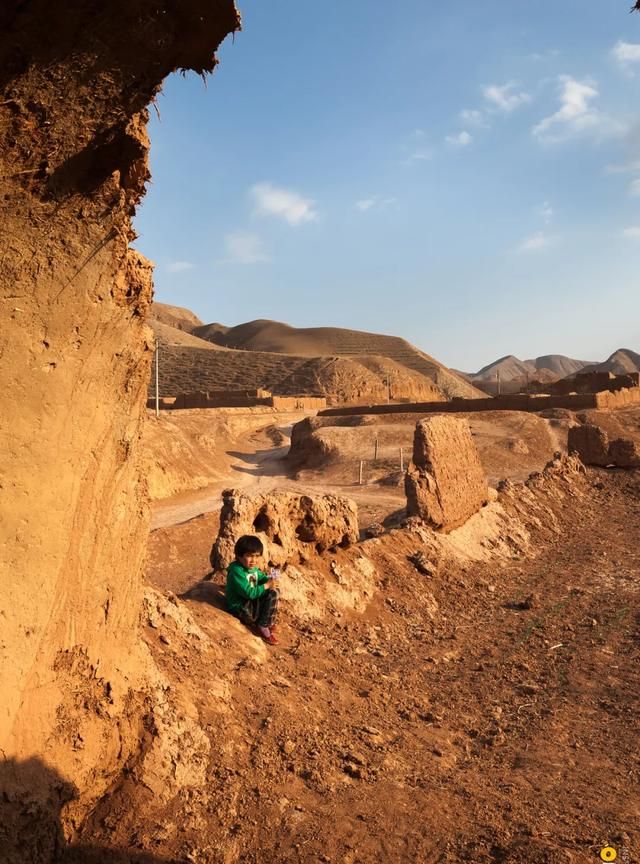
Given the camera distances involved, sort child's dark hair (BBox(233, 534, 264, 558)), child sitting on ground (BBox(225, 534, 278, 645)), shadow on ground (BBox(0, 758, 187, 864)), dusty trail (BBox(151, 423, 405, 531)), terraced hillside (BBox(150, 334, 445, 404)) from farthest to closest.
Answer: terraced hillside (BBox(150, 334, 445, 404))
dusty trail (BBox(151, 423, 405, 531))
child sitting on ground (BBox(225, 534, 278, 645))
child's dark hair (BBox(233, 534, 264, 558))
shadow on ground (BBox(0, 758, 187, 864))

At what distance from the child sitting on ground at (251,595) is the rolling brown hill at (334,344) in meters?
73.7

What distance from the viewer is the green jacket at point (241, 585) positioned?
19.1 feet

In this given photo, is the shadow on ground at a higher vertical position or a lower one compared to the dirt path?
higher

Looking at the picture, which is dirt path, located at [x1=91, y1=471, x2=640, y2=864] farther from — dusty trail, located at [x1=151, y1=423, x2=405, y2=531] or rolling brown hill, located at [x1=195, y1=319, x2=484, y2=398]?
rolling brown hill, located at [x1=195, y1=319, x2=484, y2=398]

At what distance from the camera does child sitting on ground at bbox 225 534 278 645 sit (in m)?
5.75

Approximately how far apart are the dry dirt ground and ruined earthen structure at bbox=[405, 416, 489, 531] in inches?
59.9

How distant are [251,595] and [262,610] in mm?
160

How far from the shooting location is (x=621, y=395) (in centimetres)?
3206

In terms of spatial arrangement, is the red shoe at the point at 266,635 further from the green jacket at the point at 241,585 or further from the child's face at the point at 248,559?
the child's face at the point at 248,559

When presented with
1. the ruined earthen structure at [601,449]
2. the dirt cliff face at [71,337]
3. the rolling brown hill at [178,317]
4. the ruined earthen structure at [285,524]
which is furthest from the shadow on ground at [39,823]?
the rolling brown hill at [178,317]

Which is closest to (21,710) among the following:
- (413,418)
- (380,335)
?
(413,418)

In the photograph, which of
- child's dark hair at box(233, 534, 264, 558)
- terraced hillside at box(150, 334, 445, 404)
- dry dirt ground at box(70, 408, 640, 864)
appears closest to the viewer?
dry dirt ground at box(70, 408, 640, 864)

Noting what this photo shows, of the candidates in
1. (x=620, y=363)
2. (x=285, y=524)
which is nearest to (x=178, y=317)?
(x=620, y=363)

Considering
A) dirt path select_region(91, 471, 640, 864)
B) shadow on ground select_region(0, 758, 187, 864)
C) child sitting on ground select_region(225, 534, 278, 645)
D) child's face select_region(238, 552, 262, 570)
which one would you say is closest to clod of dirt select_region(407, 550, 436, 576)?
dirt path select_region(91, 471, 640, 864)
